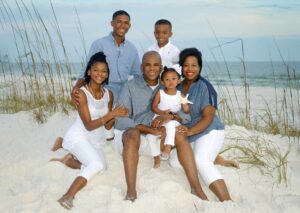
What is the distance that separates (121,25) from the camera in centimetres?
389

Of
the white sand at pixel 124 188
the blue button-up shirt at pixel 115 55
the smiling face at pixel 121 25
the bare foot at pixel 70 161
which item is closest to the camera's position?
the white sand at pixel 124 188

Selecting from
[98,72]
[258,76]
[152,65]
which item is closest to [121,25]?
[98,72]

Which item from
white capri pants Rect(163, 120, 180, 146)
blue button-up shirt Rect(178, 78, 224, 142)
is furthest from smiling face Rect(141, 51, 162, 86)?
white capri pants Rect(163, 120, 180, 146)

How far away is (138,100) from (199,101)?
1.53 ft

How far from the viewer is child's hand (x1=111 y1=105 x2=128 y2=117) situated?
2.93 meters

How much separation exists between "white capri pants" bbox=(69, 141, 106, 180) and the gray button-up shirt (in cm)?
26

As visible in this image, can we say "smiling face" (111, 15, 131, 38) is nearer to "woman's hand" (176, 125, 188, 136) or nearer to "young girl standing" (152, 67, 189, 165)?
"young girl standing" (152, 67, 189, 165)

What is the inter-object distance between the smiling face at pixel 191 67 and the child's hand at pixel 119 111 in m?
0.54

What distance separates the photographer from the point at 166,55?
3986mm

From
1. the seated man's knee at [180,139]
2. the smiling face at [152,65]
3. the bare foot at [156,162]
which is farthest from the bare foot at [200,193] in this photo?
the smiling face at [152,65]

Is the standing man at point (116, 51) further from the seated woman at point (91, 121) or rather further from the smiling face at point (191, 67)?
the smiling face at point (191, 67)

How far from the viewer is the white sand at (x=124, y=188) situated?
257 centimetres

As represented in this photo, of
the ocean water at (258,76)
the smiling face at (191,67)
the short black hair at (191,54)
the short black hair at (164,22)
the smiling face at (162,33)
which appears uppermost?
the short black hair at (164,22)

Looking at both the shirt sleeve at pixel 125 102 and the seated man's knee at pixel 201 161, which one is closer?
the seated man's knee at pixel 201 161
